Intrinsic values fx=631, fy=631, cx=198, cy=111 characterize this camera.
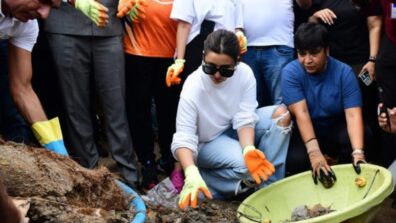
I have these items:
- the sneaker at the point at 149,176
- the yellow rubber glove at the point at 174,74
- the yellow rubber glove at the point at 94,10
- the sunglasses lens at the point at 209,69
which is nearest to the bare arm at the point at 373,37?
the sunglasses lens at the point at 209,69

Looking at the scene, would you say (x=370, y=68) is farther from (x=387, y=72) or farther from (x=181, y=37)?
(x=181, y=37)

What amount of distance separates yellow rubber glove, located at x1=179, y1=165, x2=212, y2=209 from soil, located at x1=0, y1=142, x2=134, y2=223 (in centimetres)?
50

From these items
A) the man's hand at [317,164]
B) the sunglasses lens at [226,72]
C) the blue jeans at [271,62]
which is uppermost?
the sunglasses lens at [226,72]

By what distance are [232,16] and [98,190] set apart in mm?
1704

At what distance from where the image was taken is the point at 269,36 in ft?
12.1

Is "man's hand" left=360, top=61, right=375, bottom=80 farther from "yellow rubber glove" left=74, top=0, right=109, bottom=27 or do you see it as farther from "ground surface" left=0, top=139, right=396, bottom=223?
"ground surface" left=0, top=139, right=396, bottom=223

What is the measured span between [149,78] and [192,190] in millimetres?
978

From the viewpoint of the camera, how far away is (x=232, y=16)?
3643 mm

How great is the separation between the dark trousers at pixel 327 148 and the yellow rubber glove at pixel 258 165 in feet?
1.18

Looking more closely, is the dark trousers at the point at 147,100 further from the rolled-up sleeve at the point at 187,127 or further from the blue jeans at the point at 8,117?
the blue jeans at the point at 8,117

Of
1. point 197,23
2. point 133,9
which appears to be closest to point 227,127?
point 197,23

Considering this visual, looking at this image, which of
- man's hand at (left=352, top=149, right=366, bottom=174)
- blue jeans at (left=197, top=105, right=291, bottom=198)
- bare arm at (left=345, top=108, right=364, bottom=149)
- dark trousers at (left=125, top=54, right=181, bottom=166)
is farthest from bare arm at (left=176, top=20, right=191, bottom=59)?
man's hand at (left=352, top=149, right=366, bottom=174)

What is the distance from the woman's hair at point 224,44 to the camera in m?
3.12

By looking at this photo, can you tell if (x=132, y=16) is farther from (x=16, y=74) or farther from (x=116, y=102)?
(x=16, y=74)
